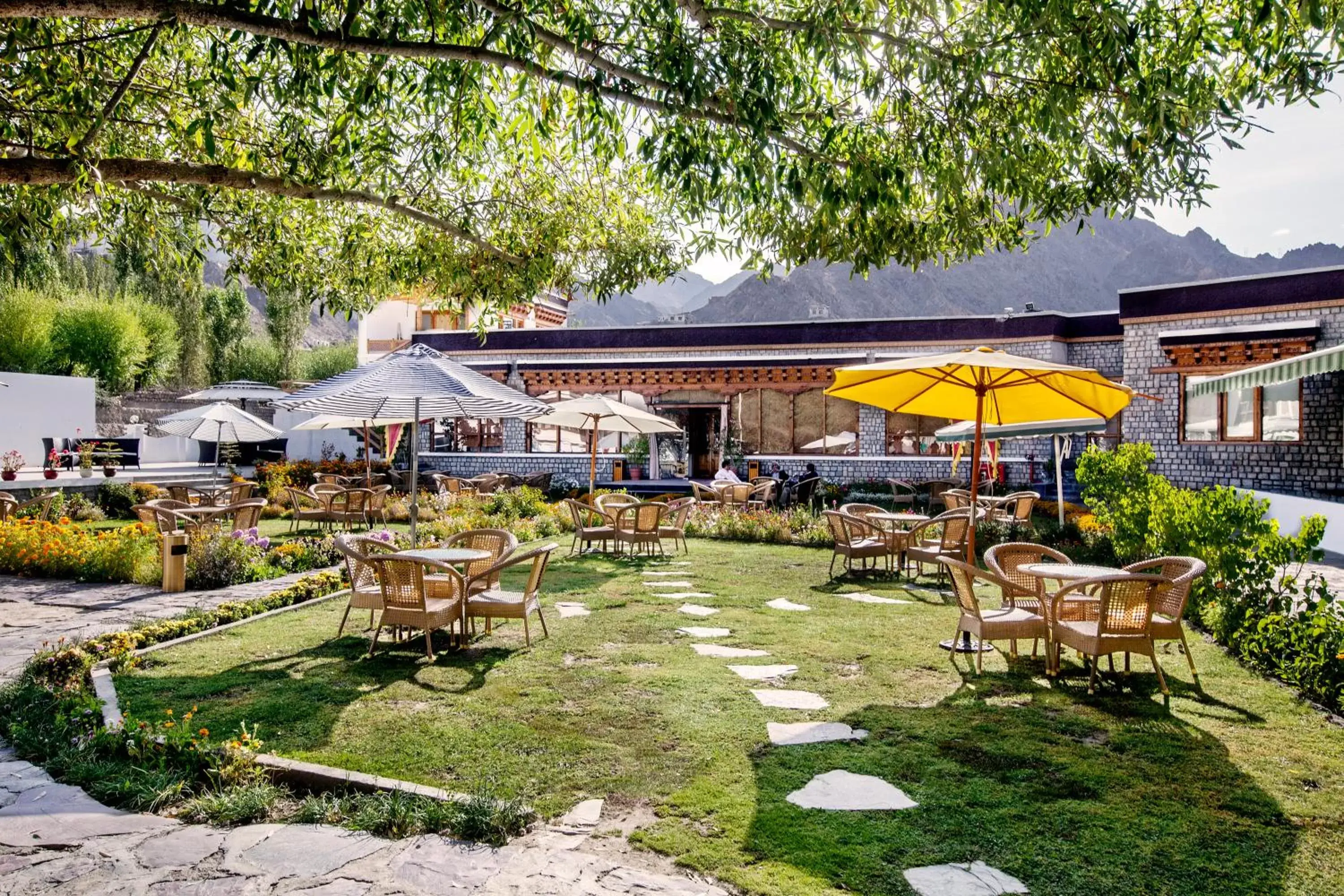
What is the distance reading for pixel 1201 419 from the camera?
57.7ft

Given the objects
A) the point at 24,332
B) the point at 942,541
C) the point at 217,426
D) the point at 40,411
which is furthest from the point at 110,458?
the point at 942,541

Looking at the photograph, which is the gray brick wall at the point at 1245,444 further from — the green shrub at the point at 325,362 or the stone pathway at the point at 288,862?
the green shrub at the point at 325,362

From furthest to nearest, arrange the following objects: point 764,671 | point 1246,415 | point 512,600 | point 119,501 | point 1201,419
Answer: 1. point 1201,419
2. point 119,501
3. point 1246,415
4. point 512,600
5. point 764,671

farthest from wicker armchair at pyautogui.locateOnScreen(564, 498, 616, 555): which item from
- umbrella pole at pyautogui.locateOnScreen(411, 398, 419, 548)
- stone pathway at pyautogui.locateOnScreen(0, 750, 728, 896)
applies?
stone pathway at pyautogui.locateOnScreen(0, 750, 728, 896)

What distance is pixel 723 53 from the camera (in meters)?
4.64

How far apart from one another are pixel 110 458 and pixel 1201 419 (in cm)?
2406

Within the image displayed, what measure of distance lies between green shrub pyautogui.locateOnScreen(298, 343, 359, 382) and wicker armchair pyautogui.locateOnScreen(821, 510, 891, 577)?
117 ft

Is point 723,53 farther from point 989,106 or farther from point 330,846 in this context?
point 330,846

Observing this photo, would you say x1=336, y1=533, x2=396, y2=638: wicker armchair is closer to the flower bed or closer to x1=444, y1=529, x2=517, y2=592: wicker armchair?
x1=444, y1=529, x2=517, y2=592: wicker armchair

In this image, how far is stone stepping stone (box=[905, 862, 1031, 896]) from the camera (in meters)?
2.97

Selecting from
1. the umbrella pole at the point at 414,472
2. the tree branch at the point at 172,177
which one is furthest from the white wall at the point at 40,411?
the tree branch at the point at 172,177

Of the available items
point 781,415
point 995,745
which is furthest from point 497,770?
point 781,415

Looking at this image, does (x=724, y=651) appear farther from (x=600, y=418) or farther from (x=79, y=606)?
(x=600, y=418)

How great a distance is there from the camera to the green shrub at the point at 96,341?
31.7 metres
